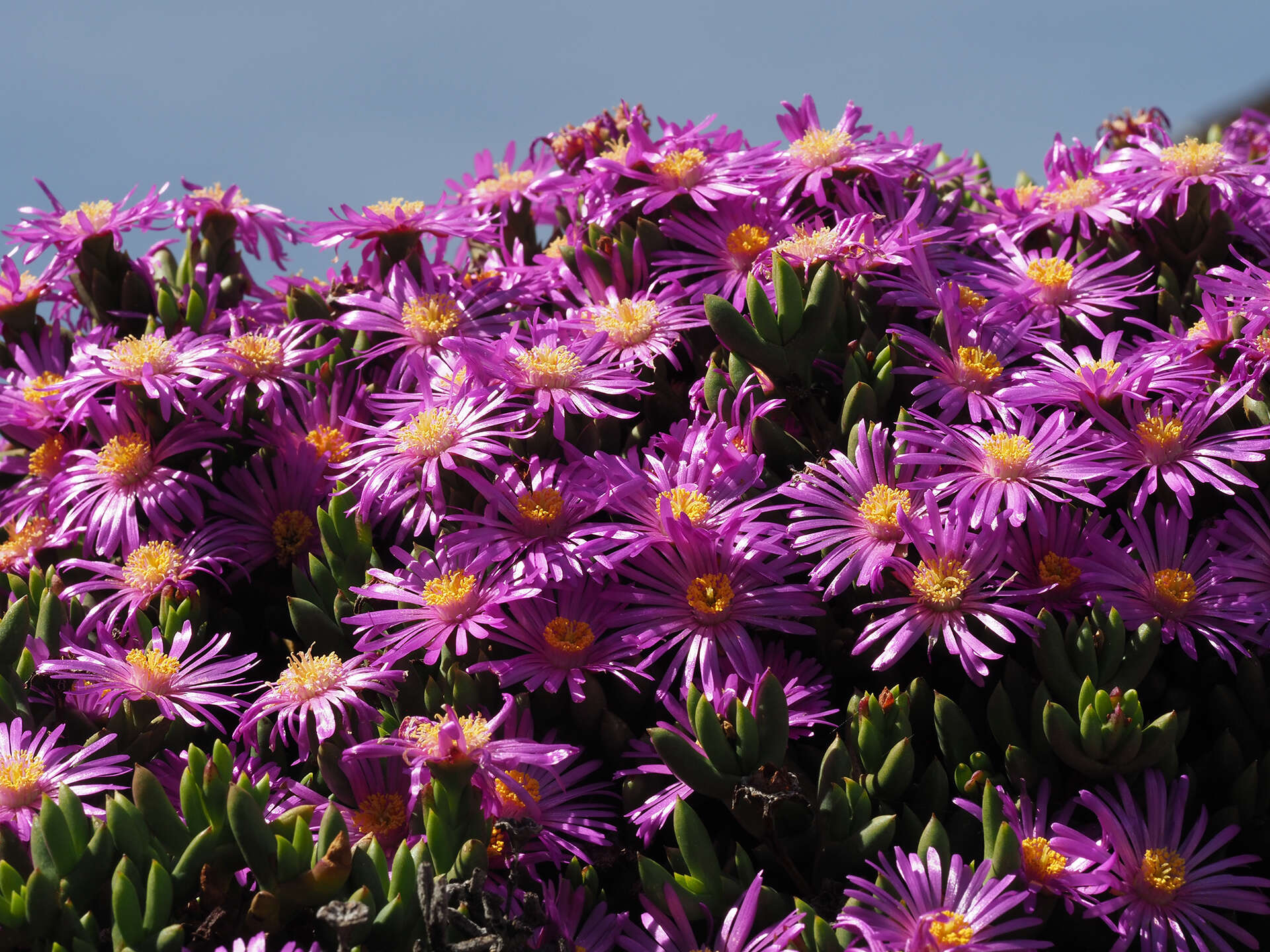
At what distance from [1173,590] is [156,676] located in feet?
4.79

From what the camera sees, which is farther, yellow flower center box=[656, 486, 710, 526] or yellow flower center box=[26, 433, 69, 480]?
yellow flower center box=[26, 433, 69, 480]

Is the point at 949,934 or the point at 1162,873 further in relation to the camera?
the point at 1162,873

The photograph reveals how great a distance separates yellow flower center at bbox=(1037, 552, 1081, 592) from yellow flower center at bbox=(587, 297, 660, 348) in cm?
76

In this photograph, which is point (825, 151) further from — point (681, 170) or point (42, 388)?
point (42, 388)

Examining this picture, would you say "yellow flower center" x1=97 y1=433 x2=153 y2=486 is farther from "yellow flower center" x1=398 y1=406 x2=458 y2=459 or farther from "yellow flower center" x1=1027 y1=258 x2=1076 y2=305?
"yellow flower center" x1=1027 y1=258 x2=1076 y2=305

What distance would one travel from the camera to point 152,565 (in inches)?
76.7

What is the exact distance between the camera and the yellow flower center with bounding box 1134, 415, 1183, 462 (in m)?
1.71

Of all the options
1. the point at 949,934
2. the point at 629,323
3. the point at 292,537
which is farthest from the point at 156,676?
the point at 949,934

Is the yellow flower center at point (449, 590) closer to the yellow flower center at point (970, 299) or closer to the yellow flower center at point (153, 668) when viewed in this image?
the yellow flower center at point (153, 668)

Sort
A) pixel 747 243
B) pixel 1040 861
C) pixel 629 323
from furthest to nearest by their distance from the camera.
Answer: pixel 747 243 → pixel 629 323 → pixel 1040 861

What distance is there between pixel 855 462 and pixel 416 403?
73 centimetres

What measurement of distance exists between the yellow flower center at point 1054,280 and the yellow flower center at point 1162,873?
3.51ft

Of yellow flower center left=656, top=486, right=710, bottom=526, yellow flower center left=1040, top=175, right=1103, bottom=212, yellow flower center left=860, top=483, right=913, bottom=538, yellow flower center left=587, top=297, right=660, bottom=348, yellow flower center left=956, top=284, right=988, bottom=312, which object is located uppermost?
yellow flower center left=1040, top=175, right=1103, bottom=212

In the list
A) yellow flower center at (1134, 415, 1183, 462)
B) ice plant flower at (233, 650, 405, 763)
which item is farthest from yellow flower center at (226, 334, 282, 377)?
yellow flower center at (1134, 415, 1183, 462)
